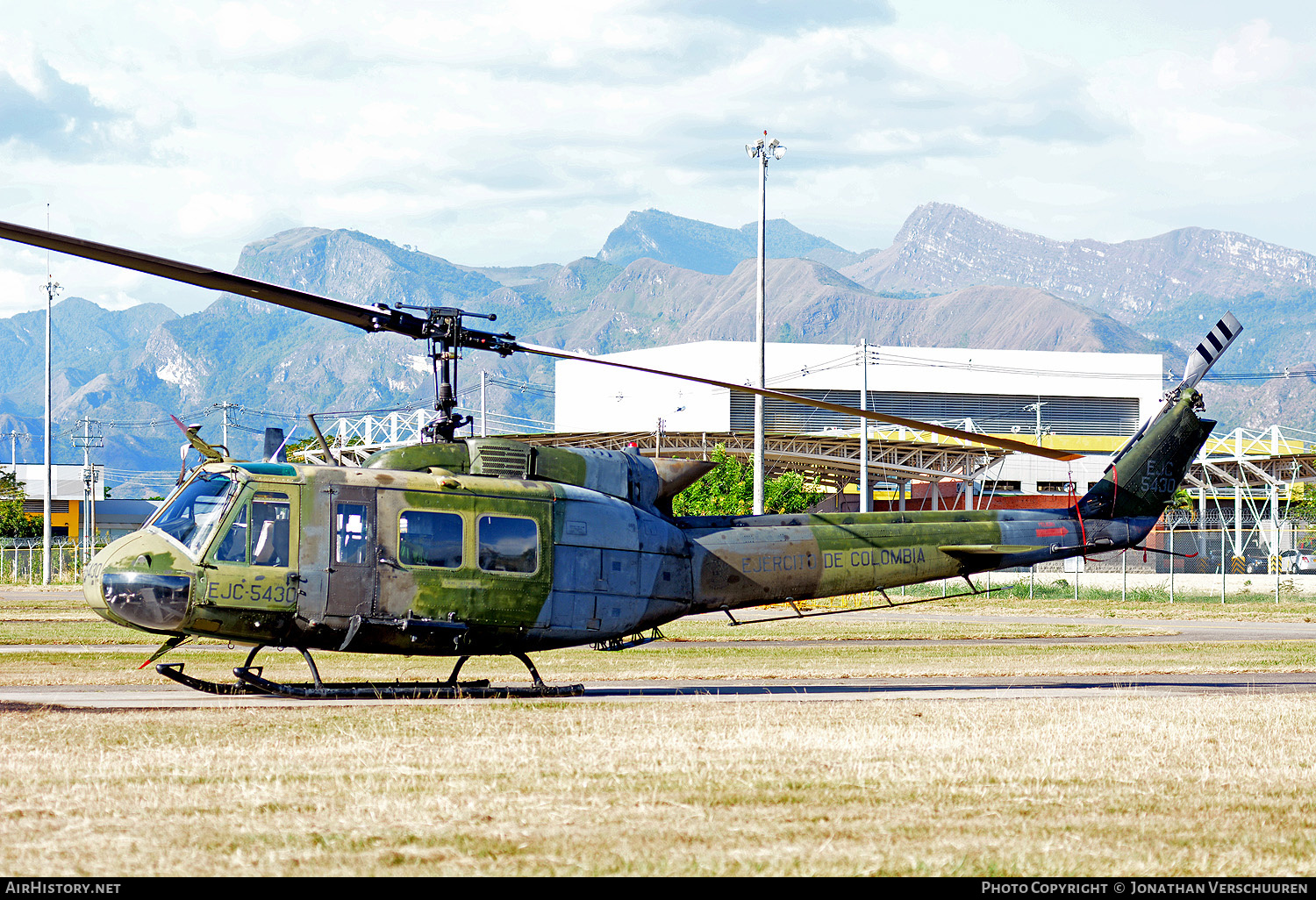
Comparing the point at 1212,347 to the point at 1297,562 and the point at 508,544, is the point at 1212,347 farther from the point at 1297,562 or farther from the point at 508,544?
the point at 1297,562

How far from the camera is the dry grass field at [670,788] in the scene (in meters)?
7.55

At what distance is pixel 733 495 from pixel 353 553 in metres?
49.9

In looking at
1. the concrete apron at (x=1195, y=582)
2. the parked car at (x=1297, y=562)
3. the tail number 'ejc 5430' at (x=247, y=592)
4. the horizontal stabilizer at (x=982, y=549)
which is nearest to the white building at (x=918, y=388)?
the parked car at (x=1297, y=562)

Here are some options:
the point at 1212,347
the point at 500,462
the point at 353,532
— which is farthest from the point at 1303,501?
the point at 353,532

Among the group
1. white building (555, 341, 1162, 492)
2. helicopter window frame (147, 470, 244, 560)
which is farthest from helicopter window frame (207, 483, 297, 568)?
white building (555, 341, 1162, 492)

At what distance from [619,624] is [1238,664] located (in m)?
12.6

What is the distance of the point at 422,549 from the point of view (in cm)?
1598

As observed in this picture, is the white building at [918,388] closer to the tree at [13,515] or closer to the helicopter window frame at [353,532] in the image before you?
the tree at [13,515]

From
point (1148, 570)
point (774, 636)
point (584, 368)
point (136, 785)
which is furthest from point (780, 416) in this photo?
point (136, 785)

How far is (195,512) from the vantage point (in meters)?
15.5

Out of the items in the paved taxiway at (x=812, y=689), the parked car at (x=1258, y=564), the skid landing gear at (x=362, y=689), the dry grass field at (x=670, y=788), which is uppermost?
the dry grass field at (x=670, y=788)

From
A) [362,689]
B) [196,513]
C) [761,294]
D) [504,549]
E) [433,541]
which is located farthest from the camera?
[761,294]

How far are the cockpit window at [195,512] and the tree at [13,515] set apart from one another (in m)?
92.7

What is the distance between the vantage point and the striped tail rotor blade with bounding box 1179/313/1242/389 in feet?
61.3
